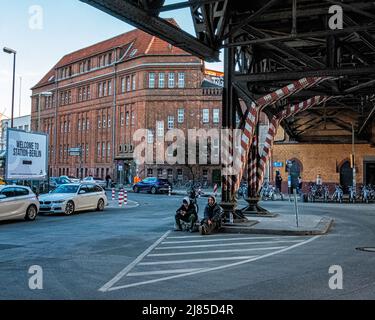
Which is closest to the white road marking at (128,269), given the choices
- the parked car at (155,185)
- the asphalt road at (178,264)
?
Answer: the asphalt road at (178,264)

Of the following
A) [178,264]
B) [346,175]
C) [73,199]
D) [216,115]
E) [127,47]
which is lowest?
[178,264]

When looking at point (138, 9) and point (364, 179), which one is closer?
point (138, 9)

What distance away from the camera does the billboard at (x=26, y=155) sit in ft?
80.4

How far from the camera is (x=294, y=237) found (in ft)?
45.8

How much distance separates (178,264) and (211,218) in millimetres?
5392

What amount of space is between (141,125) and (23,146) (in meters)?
41.9

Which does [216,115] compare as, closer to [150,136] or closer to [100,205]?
[150,136]

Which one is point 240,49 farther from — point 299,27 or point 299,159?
point 299,159

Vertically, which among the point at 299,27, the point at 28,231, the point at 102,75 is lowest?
the point at 28,231

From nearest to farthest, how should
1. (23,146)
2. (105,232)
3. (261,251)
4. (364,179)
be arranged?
(261,251) → (105,232) → (23,146) → (364,179)

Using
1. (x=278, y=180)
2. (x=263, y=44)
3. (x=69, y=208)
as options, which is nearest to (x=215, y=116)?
(x=278, y=180)

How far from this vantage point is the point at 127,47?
239 feet

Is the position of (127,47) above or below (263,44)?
above

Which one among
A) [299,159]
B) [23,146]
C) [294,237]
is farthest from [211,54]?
[299,159]
